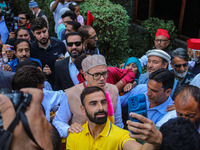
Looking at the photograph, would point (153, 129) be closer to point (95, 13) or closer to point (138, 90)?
point (138, 90)

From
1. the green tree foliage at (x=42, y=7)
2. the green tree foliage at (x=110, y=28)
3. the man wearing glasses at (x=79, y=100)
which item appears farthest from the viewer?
the green tree foliage at (x=42, y=7)

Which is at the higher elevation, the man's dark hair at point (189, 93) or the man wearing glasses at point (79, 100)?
the man's dark hair at point (189, 93)

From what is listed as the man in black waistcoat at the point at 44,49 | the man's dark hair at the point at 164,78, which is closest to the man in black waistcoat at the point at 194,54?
the man's dark hair at the point at 164,78

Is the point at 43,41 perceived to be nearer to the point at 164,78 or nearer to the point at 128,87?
the point at 128,87

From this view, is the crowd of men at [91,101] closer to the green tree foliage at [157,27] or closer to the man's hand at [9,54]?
the man's hand at [9,54]

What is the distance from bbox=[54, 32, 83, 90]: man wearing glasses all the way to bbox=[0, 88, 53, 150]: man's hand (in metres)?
2.21

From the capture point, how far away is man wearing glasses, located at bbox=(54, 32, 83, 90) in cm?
349

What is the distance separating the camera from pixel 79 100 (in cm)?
255

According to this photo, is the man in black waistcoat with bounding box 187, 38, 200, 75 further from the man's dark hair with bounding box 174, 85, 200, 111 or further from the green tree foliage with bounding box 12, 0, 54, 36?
the green tree foliage with bounding box 12, 0, 54, 36

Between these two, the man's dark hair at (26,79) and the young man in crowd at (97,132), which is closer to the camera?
the young man in crowd at (97,132)

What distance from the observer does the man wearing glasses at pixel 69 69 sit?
11.5 feet

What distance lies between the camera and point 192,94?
209cm

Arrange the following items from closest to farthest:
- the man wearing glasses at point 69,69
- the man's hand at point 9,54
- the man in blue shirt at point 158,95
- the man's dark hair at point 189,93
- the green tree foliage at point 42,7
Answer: the man's dark hair at point 189,93
the man in blue shirt at point 158,95
the man wearing glasses at point 69,69
the man's hand at point 9,54
the green tree foliage at point 42,7

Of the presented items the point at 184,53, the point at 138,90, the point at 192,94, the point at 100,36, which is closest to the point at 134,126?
the point at 192,94
